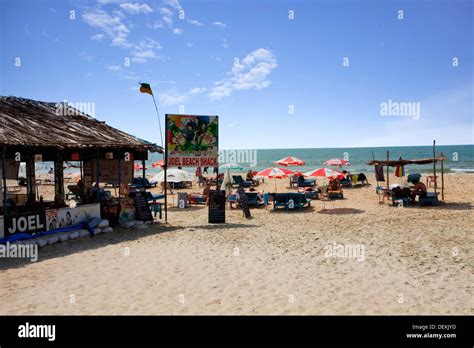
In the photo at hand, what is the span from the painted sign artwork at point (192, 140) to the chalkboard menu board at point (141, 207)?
69.1 inches

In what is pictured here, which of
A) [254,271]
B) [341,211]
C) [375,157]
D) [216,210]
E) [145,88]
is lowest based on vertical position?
[254,271]

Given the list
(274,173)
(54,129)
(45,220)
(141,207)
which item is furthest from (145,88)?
(274,173)

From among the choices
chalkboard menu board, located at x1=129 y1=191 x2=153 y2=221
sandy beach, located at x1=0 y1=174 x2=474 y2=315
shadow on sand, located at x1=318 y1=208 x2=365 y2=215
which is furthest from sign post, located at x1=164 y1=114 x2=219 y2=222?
shadow on sand, located at x1=318 y1=208 x2=365 y2=215

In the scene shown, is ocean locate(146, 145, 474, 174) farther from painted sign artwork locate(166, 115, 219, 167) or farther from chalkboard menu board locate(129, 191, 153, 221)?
chalkboard menu board locate(129, 191, 153, 221)

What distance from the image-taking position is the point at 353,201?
60.8 feet

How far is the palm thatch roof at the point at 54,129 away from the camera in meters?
10.7

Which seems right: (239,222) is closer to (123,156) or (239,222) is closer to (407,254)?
(123,156)

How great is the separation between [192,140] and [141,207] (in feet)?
11.4

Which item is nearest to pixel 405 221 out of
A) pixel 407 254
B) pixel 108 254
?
pixel 407 254

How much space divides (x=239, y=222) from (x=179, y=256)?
5.16 m

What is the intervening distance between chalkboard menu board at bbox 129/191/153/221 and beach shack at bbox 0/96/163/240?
0.69 metres

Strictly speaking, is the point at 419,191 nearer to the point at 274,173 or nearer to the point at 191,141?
the point at 274,173

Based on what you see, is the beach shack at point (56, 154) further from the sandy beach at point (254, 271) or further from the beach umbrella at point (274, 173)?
the beach umbrella at point (274, 173)

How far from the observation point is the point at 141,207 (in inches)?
525
